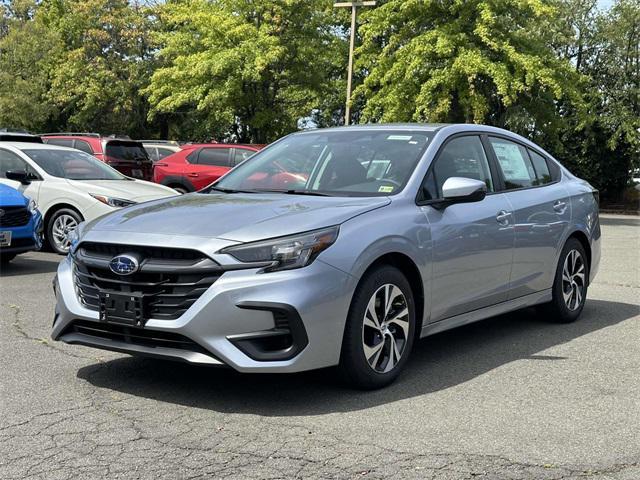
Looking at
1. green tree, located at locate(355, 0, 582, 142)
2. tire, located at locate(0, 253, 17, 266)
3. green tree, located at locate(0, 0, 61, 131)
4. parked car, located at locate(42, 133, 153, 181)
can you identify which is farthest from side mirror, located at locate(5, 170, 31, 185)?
green tree, located at locate(0, 0, 61, 131)

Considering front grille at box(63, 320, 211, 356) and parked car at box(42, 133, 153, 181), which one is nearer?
front grille at box(63, 320, 211, 356)

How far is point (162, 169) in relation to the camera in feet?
63.8

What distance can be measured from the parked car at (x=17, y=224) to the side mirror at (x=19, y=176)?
1.59 m

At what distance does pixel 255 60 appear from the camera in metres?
27.7

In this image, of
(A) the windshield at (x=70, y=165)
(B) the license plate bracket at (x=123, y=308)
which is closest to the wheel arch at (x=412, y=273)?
(B) the license plate bracket at (x=123, y=308)

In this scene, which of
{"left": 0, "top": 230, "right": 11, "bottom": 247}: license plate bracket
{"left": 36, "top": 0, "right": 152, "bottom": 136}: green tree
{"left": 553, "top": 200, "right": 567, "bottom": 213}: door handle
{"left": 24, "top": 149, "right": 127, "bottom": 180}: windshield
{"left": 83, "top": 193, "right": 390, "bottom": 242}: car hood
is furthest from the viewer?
{"left": 36, "top": 0, "right": 152, "bottom": 136}: green tree

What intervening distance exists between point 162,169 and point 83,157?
6.62 m

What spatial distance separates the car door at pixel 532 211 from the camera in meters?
6.41

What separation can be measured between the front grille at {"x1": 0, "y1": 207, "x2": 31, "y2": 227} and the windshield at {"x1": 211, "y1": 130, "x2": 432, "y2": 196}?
180 inches

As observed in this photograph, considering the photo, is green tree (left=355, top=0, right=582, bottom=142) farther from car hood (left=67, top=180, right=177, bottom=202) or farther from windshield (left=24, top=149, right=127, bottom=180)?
car hood (left=67, top=180, right=177, bottom=202)

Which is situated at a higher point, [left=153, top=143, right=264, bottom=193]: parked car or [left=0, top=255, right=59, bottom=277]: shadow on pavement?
[left=153, top=143, right=264, bottom=193]: parked car

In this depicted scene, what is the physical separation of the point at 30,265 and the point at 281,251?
7069mm

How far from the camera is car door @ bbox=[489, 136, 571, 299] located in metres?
6.41

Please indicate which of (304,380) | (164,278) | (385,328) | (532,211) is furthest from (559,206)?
(164,278)
